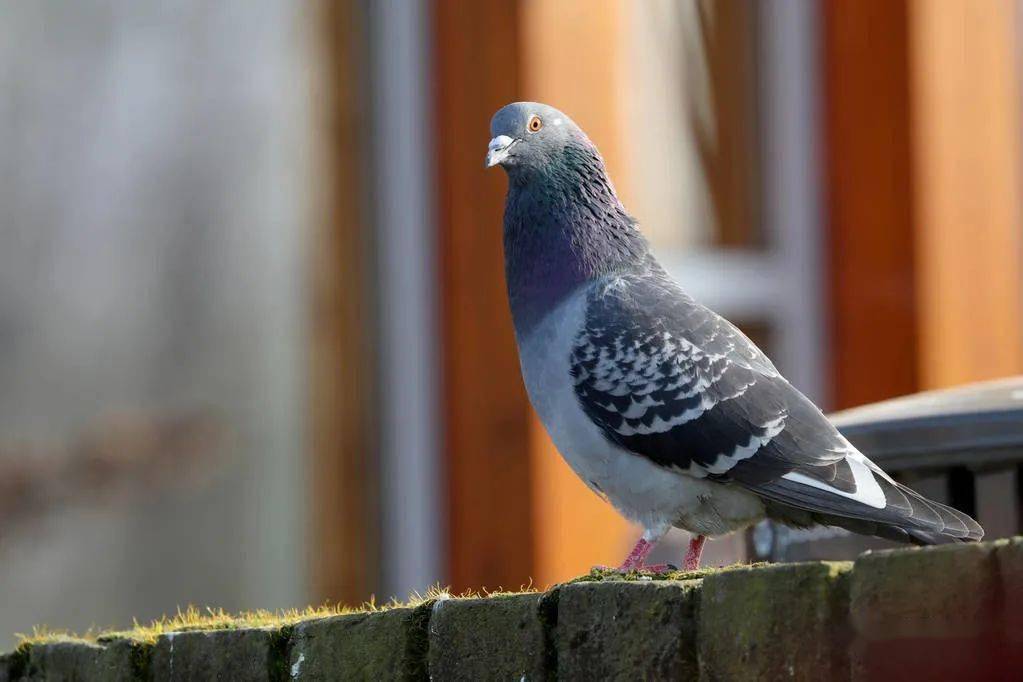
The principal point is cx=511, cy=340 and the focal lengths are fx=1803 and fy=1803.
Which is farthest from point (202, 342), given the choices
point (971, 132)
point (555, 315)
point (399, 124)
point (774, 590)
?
point (774, 590)

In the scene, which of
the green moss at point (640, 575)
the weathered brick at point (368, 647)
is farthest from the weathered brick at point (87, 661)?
the green moss at point (640, 575)

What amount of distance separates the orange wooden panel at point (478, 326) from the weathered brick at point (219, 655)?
3.31 meters

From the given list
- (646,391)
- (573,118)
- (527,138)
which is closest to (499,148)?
(527,138)

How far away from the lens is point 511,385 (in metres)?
6.63

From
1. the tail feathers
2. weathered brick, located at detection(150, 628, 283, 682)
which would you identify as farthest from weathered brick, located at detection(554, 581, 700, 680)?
the tail feathers

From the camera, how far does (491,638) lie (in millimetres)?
2730

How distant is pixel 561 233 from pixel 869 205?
3.49m

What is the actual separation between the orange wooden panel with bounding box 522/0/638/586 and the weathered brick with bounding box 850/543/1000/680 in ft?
13.5

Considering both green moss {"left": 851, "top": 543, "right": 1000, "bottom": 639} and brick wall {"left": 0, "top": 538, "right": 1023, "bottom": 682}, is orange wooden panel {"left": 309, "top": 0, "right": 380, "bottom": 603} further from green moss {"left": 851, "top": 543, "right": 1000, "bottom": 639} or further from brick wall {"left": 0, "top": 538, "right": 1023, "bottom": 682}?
green moss {"left": 851, "top": 543, "right": 1000, "bottom": 639}

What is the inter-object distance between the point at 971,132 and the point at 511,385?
2.10 m

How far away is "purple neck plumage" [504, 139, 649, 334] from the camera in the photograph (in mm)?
3869

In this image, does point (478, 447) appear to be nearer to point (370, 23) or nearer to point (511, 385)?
point (511, 385)

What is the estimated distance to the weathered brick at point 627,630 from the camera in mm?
2465

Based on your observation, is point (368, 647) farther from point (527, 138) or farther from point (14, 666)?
point (527, 138)
